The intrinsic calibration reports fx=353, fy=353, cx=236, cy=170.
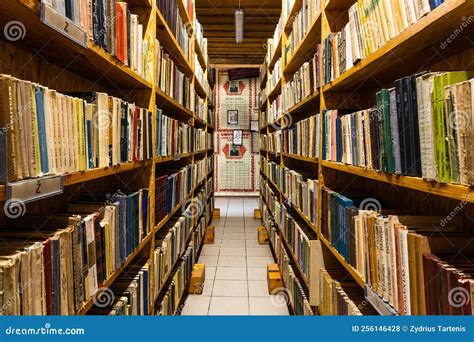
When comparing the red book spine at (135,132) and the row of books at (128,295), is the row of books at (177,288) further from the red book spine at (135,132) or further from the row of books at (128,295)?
the red book spine at (135,132)

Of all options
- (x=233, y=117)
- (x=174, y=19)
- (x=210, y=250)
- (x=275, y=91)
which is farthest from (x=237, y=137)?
(x=174, y=19)

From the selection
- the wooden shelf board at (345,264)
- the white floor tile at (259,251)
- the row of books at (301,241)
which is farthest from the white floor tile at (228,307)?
the white floor tile at (259,251)

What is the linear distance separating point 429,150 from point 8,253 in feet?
3.51

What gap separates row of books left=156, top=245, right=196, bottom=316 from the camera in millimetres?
2328

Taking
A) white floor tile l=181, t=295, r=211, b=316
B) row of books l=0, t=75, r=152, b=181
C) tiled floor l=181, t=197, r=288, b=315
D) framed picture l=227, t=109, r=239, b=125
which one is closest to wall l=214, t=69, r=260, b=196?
framed picture l=227, t=109, r=239, b=125

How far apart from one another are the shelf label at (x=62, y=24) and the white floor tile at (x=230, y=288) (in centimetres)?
269

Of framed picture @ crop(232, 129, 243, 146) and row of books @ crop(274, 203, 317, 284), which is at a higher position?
framed picture @ crop(232, 129, 243, 146)

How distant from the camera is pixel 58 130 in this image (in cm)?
97

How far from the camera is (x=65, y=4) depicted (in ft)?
3.31

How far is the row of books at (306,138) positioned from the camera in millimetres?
2182

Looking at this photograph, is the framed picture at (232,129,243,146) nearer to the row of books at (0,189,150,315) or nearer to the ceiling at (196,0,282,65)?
the ceiling at (196,0,282,65)

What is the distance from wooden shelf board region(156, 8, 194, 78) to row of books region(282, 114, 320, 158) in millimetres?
1115

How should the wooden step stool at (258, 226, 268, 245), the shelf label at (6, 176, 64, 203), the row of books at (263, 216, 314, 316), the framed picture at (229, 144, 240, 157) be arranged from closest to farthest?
the shelf label at (6, 176, 64, 203)
the row of books at (263, 216, 314, 316)
the wooden step stool at (258, 226, 268, 245)
the framed picture at (229, 144, 240, 157)

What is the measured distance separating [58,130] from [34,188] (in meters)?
0.22
